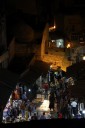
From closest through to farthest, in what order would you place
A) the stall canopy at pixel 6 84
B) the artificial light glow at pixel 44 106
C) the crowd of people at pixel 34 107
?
1. the stall canopy at pixel 6 84
2. the crowd of people at pixel 34 107
3. the artificial light glow at pixel 44 106

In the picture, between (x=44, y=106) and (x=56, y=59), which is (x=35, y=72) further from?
(x=56, y=59)

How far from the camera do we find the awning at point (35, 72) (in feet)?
69.9

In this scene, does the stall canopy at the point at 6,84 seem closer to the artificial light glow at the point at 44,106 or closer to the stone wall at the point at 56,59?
the artificial light glow at the point at 44,106

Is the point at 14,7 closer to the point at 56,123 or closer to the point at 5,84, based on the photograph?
the point at 5,84

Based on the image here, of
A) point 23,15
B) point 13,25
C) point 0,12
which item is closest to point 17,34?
point 13,25

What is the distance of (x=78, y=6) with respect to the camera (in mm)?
37375

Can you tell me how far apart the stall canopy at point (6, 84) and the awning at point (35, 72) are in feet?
13.2

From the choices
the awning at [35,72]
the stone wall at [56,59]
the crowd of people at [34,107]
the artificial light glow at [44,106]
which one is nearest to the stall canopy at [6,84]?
the crowd of people at [34,107]

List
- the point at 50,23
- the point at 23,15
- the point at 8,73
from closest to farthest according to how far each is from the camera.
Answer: the point at 8,73, the point at 23,15, the point at 50,23

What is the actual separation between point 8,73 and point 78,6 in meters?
21.8

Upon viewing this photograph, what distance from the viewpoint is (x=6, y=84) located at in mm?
14734

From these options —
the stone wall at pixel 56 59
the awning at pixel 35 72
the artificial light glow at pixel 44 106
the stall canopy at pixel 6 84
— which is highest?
the stone wall at pixel 56 59

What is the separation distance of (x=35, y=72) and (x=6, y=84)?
918 cm

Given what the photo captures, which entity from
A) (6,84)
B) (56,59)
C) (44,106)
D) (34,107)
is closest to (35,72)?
(44,106)
